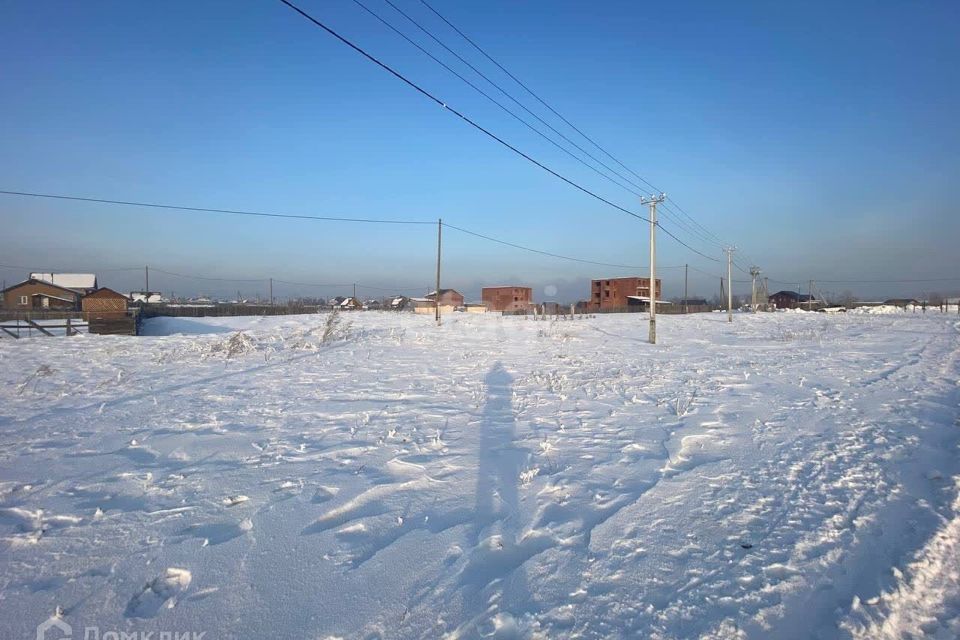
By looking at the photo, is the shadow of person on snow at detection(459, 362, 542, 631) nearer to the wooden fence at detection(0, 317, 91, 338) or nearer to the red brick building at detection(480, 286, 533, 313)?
the wooden fence at detection(0, 317, 91, 338)

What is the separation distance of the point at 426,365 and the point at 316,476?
7.24m

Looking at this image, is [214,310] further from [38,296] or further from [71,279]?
[71,279]

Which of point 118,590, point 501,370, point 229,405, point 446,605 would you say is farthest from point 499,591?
point 501,370

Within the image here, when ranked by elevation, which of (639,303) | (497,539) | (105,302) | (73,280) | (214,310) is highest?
(73,280)

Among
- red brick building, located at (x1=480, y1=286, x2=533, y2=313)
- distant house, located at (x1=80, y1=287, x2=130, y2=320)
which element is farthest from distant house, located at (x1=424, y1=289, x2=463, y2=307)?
distant house, located at (x1=80, y1=287, x2=130, y2=320)

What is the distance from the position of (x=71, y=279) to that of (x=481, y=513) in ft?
309

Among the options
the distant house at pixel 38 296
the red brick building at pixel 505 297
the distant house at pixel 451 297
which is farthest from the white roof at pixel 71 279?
the red brick building at pixel 505 297

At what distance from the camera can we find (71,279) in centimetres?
7112

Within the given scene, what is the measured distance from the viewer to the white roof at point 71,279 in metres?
69.7

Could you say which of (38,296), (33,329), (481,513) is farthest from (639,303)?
(38,296)

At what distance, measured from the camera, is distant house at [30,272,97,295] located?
69312 mm

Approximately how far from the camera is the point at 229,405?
7191mm

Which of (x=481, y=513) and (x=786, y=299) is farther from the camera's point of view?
(x=786, y=299)

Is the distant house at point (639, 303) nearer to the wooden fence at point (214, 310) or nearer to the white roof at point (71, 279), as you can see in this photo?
the wooden fence at point (214, 310)
